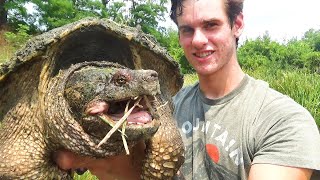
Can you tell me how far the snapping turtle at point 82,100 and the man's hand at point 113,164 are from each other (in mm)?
78

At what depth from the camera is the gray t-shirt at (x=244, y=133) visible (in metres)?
2.41

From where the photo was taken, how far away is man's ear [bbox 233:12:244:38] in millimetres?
2973

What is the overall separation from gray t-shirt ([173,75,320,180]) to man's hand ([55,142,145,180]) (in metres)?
0.43

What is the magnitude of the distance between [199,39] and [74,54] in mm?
777

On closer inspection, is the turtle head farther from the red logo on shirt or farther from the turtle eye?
the red logo on shirt

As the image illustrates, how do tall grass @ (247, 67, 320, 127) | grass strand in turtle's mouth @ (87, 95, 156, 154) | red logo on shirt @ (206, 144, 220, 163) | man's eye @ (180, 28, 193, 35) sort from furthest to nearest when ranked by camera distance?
tall grass @ (247, 67, 320, 127)
man's eye @ (180, 28, 193, 35)
red logo on shirt @ (206, 144, 220, 163)
grass strand in turtle's mouth @ (87, 95, 156, 154)

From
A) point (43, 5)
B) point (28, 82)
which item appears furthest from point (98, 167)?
point (43, 5)

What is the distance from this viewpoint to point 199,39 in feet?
8.91

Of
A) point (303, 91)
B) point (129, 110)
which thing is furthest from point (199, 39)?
point (303, 91)

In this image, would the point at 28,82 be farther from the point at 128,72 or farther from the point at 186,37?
the point at 186,37

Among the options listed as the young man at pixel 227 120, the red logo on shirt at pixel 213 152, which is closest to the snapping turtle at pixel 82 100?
the young man at pixel 227 120

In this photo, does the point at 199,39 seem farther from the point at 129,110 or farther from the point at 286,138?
the point at 129,110

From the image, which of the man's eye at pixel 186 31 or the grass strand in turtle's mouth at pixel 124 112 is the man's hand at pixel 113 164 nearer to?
the grass strand in turtle's mouth at pixel 124 112

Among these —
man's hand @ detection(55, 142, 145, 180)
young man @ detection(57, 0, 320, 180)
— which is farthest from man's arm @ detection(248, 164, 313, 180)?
man's hand @ detection(55, 142, 145, 180)
